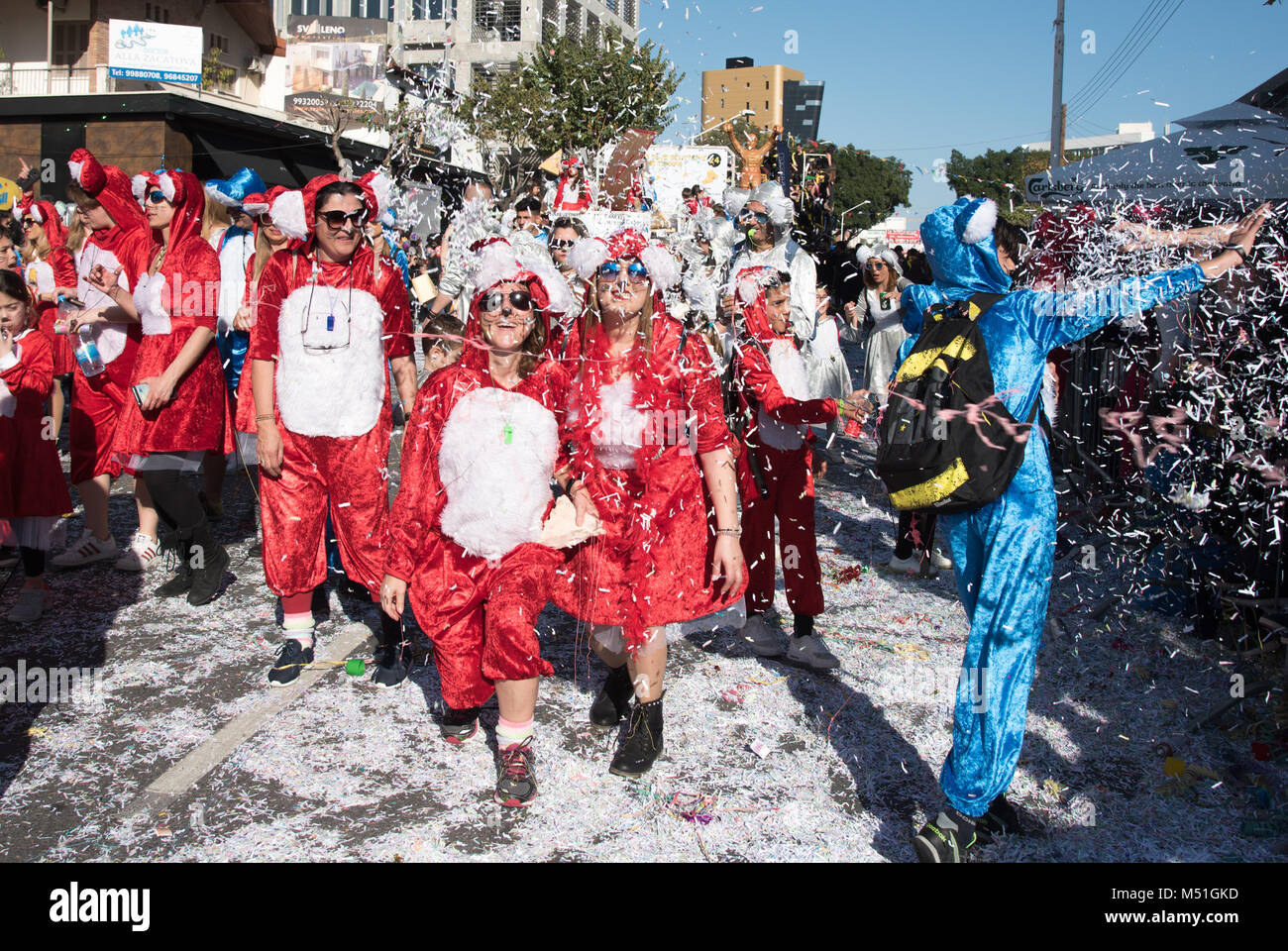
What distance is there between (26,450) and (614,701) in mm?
3261

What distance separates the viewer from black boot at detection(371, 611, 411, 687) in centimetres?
408

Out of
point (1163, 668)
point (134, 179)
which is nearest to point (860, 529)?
point (1163, 668)

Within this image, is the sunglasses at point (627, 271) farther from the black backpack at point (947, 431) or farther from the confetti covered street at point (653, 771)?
the confetti covered street at point (653, 771)

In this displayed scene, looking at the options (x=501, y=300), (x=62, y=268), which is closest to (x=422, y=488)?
(x=501, y=300)

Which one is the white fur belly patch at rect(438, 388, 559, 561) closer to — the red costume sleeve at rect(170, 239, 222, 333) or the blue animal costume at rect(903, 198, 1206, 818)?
the blue animal costume at rect(903, 198, 1206, 818)

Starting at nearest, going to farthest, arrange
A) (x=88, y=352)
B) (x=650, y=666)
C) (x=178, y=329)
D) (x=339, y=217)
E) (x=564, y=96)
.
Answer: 1. (x=650, y=666)
2. (x=339, y=217)
3. (x=178, y=329)
4. (x=88, y=352)
5. (x=564, y=96)

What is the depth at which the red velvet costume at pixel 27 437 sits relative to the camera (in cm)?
460

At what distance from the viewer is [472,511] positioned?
3.16 metres

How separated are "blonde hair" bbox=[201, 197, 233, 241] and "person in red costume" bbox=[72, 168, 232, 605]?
44cm

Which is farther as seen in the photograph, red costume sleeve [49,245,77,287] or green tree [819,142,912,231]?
green tree [819,142,912,231]

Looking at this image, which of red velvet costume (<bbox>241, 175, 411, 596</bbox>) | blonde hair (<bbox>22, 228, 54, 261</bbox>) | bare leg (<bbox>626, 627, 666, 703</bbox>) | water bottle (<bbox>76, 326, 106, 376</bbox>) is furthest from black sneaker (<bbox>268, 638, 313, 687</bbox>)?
blonde hair (<bbox>22, 228, 54, 261</bbox>)

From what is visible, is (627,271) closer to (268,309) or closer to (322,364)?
(322,364)

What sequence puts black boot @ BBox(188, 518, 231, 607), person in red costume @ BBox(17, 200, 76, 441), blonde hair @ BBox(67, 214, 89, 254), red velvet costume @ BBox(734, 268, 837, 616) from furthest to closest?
blonde hair @ BBox(67, 214, 89, 254), person in red costume @ BBox(17, 200, 76, 441), black boot @ BBox(188, 518, 231, 607), red velvet costume @ BBox(734, 268, 837, 616)

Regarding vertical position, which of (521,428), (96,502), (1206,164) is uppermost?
(1206,164)
